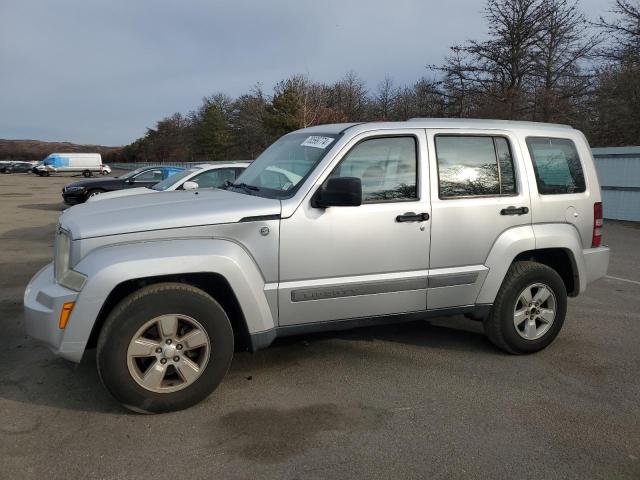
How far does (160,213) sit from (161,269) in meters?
0.43

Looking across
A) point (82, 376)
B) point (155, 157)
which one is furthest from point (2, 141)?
point (82, 376)

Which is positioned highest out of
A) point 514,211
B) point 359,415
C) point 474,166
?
point 474,166

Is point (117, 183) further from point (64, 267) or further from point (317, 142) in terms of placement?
point (64, 267)

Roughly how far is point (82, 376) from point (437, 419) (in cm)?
265

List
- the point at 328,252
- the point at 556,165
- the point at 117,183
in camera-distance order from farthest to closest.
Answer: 1. the point at 117,183
2. the point at 556,165
3. the point at 328,252

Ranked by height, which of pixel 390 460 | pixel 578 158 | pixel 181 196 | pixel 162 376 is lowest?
pixel 390 460

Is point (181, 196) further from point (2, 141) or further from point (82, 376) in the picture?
point (2, 141)

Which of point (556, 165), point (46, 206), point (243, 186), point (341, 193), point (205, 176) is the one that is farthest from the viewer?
point (46, 206)

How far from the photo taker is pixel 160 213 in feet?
11.4

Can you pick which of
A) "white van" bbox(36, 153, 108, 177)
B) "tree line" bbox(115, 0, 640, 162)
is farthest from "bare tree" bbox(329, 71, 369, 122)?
"white van" bbox(36, 153, 108, 177)

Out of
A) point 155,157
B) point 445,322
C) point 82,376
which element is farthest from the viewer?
point 155,157

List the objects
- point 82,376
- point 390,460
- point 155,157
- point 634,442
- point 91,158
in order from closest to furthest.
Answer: point 390,460, point 634,442, point 82,376, point 91,158, point 155,157

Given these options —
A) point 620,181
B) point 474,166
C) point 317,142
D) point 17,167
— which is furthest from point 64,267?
point 17,167

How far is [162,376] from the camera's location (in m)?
3.36
